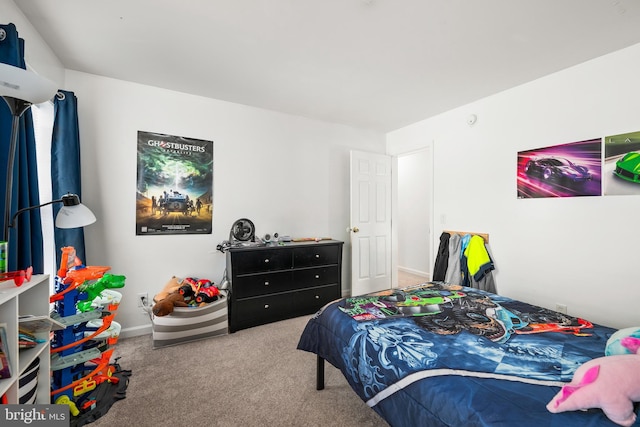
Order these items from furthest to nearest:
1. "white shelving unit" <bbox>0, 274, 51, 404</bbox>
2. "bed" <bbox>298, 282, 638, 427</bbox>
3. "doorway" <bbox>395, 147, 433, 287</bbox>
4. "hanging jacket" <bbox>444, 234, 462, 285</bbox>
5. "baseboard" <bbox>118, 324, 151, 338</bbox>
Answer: "doorway" <bbox>395, 147, 433, 287</bbox>, "hanging jacket" <bbox>444, 234, 462, 285</bbox>, "baseboard" <bbox>118, 324, 151, 338</bbox>, "white shelving unit" <bbox>0, 274, 51, 404</bbox>, "bed" <bbox>298, 282, 638, 427</bbox>

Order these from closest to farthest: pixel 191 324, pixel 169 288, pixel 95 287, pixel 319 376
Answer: pixel 95 287, pixel 319 376, pixel 191 324, pixel 169 288

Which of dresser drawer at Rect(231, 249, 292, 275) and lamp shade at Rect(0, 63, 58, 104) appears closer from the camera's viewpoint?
lamp shade at Rect(0, 63, 58, 104)

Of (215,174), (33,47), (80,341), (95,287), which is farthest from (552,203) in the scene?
(33,47)

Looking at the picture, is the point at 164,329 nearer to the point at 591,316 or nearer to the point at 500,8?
the point at 500,8

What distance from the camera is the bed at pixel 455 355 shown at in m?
1.00

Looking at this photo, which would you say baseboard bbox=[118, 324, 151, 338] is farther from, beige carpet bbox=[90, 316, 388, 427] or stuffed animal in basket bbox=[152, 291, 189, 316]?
stuffed animal in basket bbox=[152, 291, 189, 316]

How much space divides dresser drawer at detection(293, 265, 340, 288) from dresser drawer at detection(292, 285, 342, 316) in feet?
0.23

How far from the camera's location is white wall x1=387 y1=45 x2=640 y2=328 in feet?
7.08

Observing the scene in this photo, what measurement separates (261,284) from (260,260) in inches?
10.6

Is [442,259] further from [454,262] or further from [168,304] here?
[168,304]

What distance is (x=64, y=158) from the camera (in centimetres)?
231

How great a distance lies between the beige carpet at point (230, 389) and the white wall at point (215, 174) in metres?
0.83

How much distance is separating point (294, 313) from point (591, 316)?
Result: 9.14 ft

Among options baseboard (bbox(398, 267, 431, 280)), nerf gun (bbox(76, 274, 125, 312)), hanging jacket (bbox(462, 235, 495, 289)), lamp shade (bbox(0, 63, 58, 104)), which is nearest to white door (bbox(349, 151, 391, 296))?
baseboard (bbox(398, 267, 431, 280))
